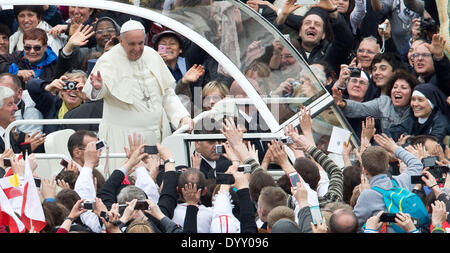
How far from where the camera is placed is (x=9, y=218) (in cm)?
766

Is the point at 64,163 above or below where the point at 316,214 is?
above

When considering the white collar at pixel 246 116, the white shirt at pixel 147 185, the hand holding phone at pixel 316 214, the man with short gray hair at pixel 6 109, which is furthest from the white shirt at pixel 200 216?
the man with short gray hair at pixel 6 109

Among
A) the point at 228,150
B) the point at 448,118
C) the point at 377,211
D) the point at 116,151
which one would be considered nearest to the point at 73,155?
the point at 116,151

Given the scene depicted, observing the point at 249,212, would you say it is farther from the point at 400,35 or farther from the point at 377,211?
the point at 400,35

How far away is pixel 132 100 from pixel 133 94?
0.22 ft

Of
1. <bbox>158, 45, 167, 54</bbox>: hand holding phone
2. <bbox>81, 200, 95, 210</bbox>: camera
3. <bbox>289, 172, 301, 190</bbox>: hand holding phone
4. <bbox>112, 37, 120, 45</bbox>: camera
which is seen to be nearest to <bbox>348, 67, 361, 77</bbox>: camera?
<bbox>158, 45, 167, 54</bbox>: hand holding phone

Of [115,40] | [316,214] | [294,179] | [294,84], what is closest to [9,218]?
[294,179]

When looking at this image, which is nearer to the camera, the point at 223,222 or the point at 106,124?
the point at 223,222

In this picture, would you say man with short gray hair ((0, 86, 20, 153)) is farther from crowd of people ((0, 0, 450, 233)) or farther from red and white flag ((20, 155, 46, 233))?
red and white flag ((20, 155, 46, 233))

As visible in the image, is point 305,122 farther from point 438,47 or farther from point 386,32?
point 386,32

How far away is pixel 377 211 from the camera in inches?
318

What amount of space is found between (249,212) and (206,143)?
230 centimetres

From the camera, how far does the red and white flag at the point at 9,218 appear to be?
762cm

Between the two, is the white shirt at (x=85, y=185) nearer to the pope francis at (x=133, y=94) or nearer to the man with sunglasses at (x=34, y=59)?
the pope francis at (x=133, y=94)
